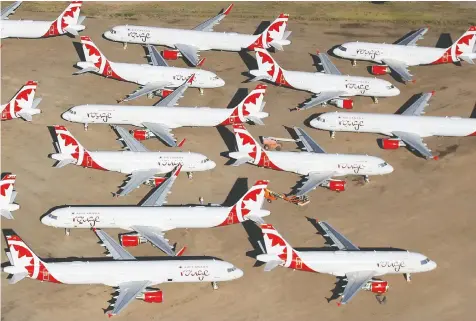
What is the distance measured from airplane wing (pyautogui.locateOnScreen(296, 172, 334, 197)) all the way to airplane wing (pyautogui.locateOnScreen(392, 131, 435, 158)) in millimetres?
13504

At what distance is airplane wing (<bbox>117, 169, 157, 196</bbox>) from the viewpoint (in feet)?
297

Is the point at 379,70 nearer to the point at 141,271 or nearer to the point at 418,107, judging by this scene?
the point at 418,107

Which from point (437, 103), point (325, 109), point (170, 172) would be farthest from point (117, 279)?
point (437, 103)

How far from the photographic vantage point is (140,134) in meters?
Result: 99.2

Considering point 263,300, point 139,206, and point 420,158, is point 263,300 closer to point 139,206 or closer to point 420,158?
point 139,206

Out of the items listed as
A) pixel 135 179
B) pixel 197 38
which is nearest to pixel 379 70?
pixel 197 38

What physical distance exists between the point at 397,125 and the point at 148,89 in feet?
118

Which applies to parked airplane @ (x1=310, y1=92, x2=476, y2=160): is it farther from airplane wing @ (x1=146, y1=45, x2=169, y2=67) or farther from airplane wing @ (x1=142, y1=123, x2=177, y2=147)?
airplane wing @ (x1=146, y1=45, x2=169, y2=67)

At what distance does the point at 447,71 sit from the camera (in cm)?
11919

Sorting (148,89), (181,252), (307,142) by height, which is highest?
(148,89)

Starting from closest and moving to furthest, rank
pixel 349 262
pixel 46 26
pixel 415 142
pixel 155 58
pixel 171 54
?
pixel 349 262 < pixel 415 142 < pixel 155 58 < pixel 171 54 < pixel 46 26

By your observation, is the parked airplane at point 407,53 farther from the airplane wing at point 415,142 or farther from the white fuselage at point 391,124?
the airplane wing at point 415,142

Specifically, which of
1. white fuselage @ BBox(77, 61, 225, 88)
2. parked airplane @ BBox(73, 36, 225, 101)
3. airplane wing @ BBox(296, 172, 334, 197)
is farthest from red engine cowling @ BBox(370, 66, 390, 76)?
airplane wing @ BBox(296, 172, 334, 197)

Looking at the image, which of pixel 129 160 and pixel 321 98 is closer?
pixel 129 160
